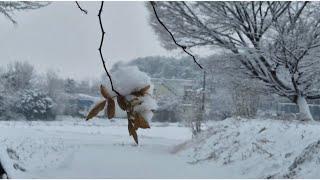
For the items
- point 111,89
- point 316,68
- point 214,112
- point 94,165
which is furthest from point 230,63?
point 111,89

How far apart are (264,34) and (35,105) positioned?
23.2m

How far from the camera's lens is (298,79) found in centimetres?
1268

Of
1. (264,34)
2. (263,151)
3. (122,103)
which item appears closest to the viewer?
(122,103)

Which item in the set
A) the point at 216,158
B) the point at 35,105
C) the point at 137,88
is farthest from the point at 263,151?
the point at 35,105

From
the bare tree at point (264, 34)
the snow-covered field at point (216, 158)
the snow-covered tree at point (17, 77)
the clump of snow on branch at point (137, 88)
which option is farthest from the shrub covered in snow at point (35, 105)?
the clump of snow on branch at point (137, 88)

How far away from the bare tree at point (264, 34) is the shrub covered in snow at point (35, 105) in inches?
830

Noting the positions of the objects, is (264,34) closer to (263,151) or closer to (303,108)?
(303,108)

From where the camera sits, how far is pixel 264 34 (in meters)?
12.8

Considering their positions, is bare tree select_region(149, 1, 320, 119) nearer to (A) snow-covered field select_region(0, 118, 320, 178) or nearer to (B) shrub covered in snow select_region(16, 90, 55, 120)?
(A) snow-covered field select_region(0, 118, 320, 178)

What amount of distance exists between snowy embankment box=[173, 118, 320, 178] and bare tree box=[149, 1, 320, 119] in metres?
1.44

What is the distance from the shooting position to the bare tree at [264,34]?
1199 cm

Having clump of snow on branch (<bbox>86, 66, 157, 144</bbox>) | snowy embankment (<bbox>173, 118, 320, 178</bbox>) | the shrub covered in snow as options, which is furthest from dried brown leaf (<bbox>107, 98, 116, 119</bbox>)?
the shrub covered in snow

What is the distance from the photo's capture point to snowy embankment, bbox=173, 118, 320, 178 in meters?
7.46

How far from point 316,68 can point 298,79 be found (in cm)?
55
